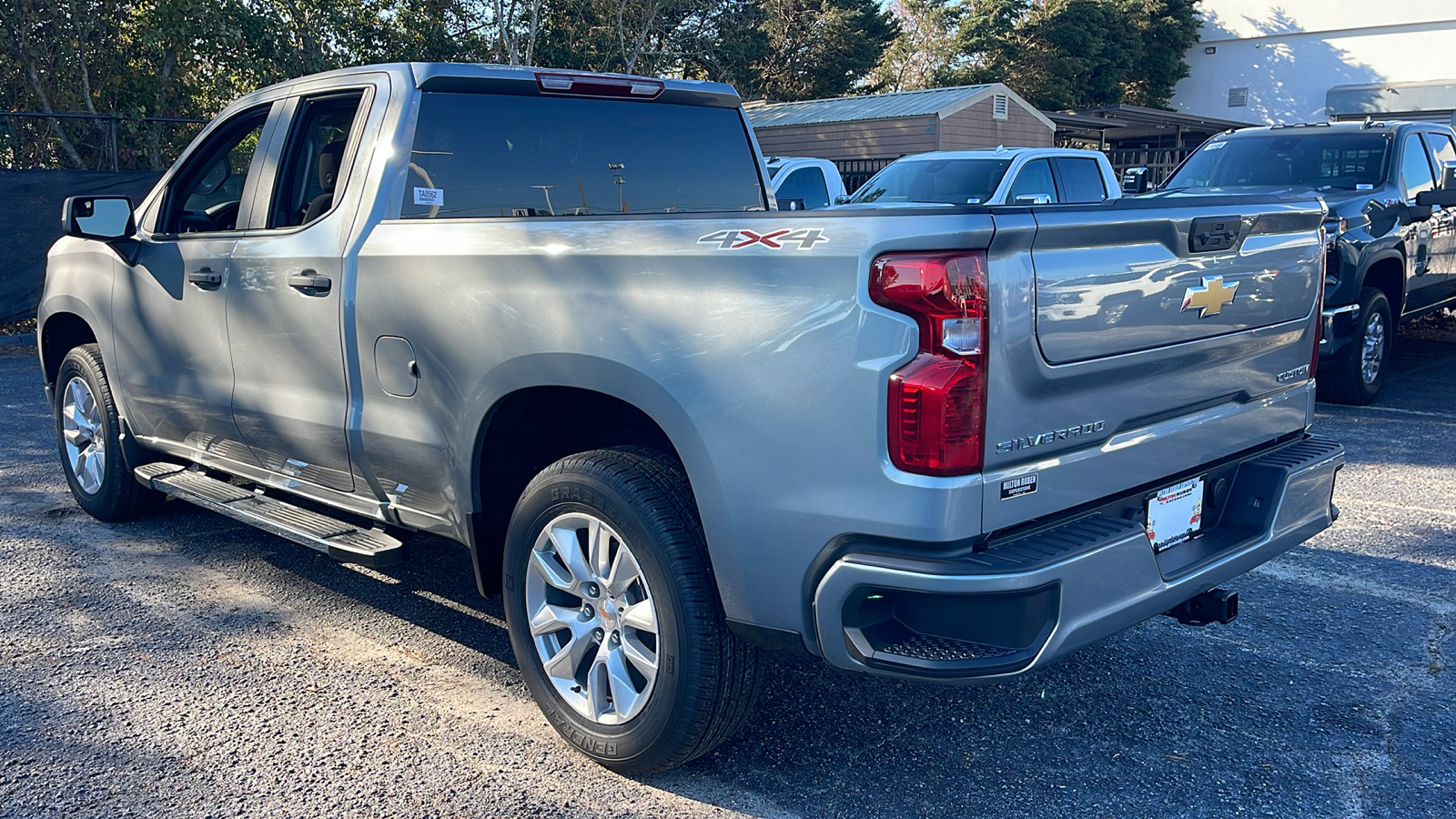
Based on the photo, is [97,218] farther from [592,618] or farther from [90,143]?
[90,143]

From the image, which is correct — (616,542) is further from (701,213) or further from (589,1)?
(589,1)

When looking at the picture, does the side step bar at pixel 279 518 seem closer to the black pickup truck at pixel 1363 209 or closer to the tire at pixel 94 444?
the tire at pixel 94 444

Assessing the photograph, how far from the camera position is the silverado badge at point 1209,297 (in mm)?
3076

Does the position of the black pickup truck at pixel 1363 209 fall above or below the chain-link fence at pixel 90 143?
below

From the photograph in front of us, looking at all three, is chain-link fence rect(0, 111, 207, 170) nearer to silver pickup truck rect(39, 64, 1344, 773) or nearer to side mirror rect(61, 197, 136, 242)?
side mirror rect(61, 197, 136, 242)

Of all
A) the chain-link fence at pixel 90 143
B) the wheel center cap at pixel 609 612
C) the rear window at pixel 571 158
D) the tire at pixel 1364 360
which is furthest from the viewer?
the chain-link fence at pixel 90 143

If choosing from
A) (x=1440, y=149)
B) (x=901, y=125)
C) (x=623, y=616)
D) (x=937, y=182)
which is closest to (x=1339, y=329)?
(x=1440, y=149)

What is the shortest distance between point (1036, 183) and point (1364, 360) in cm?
513

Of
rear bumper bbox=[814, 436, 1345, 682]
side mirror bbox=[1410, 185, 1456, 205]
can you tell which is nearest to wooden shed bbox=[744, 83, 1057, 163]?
side mirror bbox=[1410, 185, 1456, 205]

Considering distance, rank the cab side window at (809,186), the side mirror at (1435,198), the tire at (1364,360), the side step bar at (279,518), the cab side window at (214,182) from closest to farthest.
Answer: the side step bar at (279,518), the cab side window at (214,182), the tire at (1364,360), the side mirror at (1435,198), the cab side window at (809,186)

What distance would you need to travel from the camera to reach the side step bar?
12.5ft

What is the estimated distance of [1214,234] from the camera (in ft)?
10.1

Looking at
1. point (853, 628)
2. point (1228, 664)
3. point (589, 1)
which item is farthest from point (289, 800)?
point (589, 1)

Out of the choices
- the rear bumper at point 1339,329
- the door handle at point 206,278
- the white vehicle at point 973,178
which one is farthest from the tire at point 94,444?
the white vehicle at point 973,178
